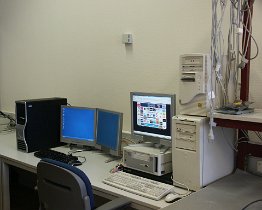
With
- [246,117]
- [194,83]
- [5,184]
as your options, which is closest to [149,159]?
[194,83]

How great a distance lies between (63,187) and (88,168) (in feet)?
1.95

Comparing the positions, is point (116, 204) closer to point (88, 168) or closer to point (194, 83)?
point (88, 168)

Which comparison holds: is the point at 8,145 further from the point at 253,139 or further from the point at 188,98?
the point at 253,139

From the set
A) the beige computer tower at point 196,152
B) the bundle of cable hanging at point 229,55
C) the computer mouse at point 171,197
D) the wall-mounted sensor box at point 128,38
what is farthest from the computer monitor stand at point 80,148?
the bundle of cable hanging at point 229,55

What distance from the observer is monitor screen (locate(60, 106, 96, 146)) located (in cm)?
298

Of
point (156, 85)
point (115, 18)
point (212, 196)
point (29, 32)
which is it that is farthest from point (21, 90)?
Result: point (212, 196)

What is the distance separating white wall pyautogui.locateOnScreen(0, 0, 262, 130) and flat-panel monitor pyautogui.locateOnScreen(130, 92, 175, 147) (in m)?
0.32

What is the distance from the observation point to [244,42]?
214 cm

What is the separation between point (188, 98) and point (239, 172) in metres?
0.63

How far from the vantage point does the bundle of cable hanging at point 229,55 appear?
205 cm

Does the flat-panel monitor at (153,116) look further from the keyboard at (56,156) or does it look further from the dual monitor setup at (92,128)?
the keyboard at (56,156)

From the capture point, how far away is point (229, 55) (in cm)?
215

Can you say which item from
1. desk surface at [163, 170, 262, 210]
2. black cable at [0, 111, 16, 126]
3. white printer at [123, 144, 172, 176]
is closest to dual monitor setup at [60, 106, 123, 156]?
white printer at [123, 144, 172, 176]

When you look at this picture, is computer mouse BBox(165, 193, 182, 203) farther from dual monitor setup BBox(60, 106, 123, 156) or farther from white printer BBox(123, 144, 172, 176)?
dual monitor setup BBox(60, 106, 123, 156)
